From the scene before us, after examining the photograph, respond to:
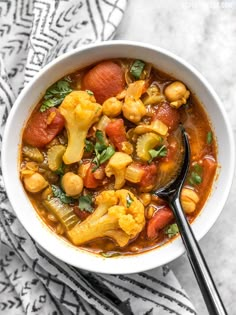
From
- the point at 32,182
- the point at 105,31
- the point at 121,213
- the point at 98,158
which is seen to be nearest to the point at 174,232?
the point at 121,213

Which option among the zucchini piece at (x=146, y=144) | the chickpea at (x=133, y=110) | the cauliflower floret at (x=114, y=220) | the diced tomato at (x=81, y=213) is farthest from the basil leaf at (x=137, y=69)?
the diced tomato at (x=81, y=213)

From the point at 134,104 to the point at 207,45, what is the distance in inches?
23.4

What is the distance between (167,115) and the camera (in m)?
2.75

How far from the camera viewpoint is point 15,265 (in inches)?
120

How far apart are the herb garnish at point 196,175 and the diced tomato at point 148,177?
18cm

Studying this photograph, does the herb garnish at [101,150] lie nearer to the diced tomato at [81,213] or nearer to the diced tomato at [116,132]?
the diced tomato at [116,132]

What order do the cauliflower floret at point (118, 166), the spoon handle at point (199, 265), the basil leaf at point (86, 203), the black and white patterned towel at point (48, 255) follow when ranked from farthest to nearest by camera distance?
the black and white patterned towel at point (48, 255) < the basil leaf at point (86, 203) < the cauliflower floret at point (118, 166) < the spoon handle at point (199, 265)

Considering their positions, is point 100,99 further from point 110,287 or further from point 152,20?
point 110,287

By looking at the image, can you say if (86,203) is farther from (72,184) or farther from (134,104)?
(134,104)

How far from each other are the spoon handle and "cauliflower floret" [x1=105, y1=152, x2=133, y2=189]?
0.76 ft

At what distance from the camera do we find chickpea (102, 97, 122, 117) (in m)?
2.70

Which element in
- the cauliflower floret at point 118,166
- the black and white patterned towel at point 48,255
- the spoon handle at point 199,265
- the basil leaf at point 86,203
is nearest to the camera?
the spoon handle at point 199,265

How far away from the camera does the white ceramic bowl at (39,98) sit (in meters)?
2.72

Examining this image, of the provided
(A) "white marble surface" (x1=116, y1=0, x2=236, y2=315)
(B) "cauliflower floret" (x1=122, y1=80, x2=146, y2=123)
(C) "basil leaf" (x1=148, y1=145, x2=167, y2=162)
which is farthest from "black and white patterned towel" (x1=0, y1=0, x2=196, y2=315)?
(C) "basil leaf" (x1=148, y1=145, x2=167, y2=162)
